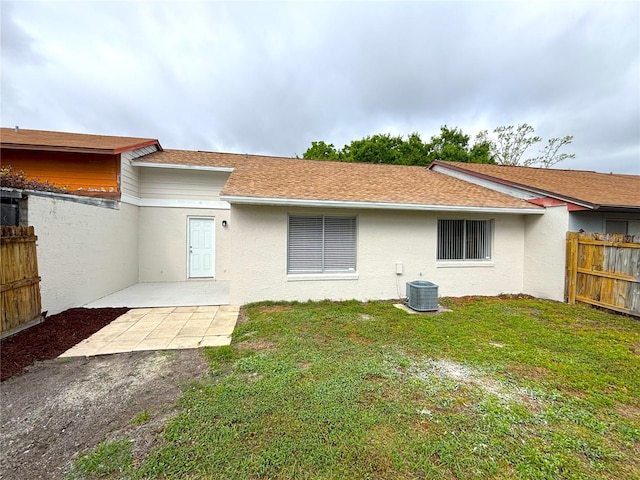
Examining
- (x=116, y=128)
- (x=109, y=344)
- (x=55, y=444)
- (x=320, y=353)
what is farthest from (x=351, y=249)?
(x=116, y=128)

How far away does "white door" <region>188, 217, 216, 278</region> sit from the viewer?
32.4 ft

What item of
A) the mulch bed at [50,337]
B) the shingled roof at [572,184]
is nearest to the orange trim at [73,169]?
the mulch bed at [50,337]

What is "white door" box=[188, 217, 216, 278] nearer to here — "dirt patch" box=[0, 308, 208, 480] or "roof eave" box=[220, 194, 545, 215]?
"roof eave" box=[220, 194, 545, 215]

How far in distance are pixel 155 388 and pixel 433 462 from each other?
3.03 m

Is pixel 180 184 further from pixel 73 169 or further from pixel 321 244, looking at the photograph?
pixel 321 244

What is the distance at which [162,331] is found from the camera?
5047mm

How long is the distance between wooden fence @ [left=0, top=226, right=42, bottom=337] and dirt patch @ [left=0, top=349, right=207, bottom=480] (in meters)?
1.57

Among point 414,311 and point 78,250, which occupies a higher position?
point 78,250

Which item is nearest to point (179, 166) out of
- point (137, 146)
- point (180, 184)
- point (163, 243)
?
point (180, 184)

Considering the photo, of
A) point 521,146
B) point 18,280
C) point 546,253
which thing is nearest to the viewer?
point 18,280

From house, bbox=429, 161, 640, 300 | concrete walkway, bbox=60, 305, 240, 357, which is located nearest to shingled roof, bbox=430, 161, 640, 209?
house, bbox=429, 161, 640, 300

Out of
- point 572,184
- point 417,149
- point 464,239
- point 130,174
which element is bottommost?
point 464,239

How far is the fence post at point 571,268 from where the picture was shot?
6887mm

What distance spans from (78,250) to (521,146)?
33.0 meters
